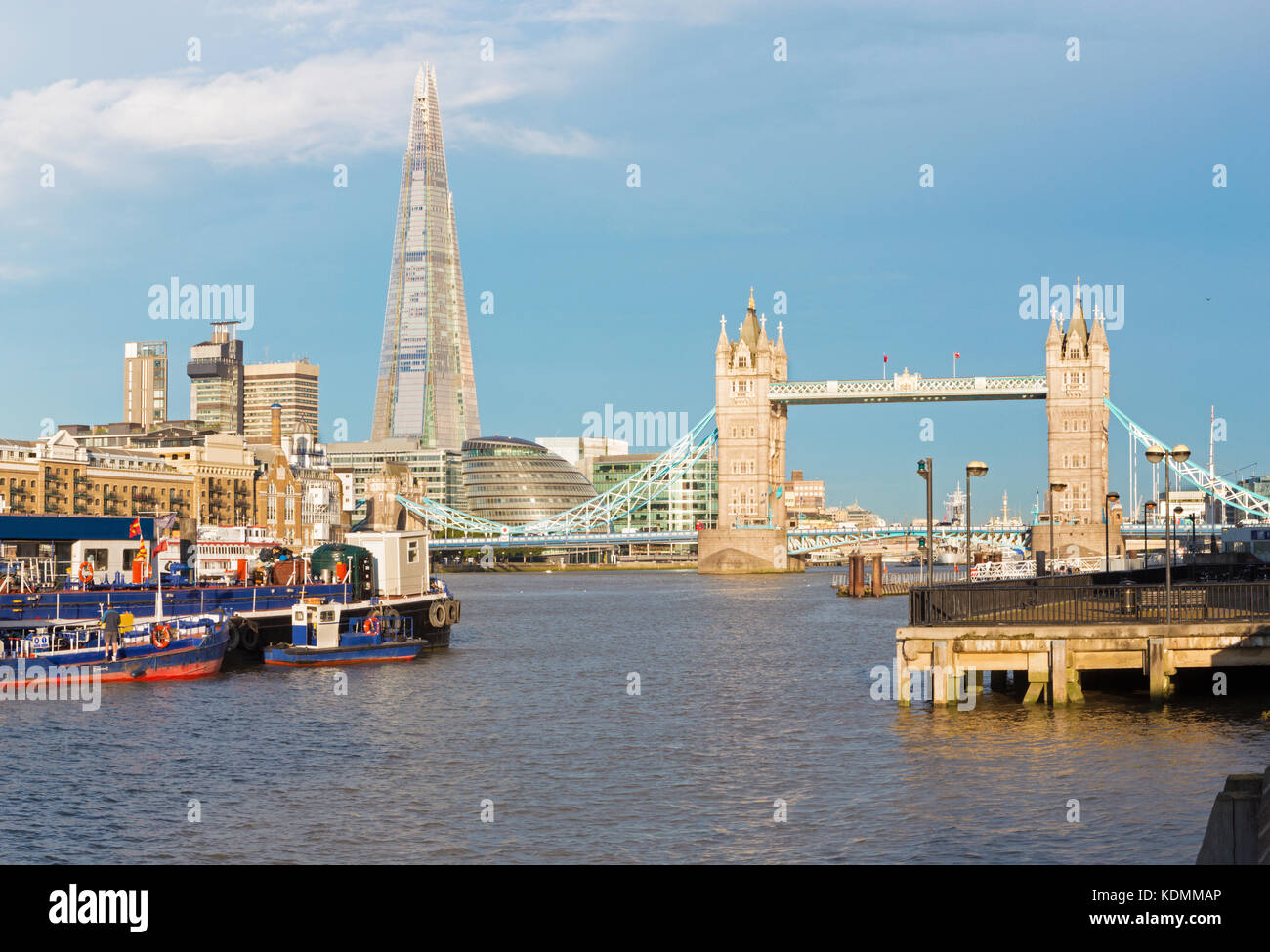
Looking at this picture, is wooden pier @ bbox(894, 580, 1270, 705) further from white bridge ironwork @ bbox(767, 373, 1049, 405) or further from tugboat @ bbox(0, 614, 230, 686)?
white bridge ironwork @ bbox(767, 373, 1049, 405)

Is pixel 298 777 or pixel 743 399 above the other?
pixel 743 399

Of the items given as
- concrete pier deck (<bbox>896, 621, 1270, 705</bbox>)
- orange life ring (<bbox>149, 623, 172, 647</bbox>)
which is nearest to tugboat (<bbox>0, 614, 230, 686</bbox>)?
orange life ring (<bbox>149, 623, 172, 647</bbox>)

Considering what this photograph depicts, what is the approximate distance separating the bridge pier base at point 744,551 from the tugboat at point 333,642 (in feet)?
362

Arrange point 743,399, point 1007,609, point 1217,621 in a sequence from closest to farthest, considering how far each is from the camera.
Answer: point 1217,621
point 1007,609
point 743,399

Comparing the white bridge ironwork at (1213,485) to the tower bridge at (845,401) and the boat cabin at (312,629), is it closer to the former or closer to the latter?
the tower bridge at (845,401)

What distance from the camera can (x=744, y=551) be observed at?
542 ft

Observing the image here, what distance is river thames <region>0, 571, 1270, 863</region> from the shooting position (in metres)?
21.0

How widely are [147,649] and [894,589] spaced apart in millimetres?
81524

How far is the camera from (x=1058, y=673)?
32.7 m

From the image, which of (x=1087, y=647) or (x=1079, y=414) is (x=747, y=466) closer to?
(x=1079, y=414)

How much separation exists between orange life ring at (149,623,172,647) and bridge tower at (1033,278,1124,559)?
133096 mm
